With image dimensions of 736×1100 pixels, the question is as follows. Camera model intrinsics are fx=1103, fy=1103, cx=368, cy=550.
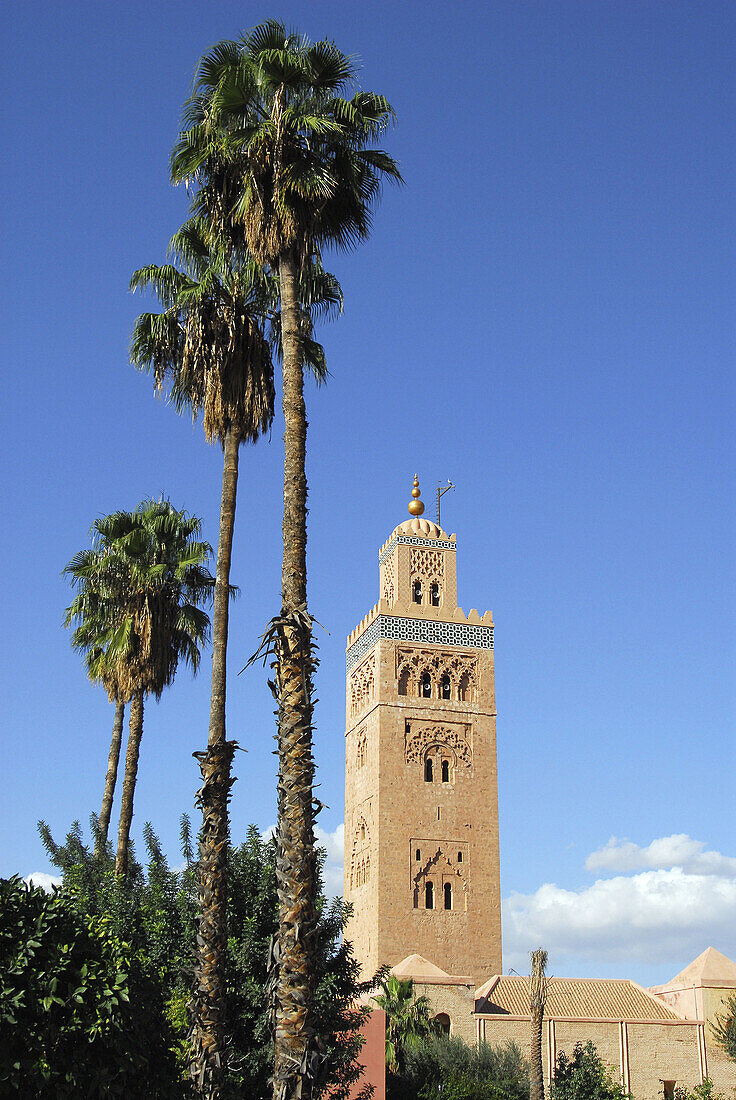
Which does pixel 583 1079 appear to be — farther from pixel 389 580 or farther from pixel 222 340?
pixel 222 340

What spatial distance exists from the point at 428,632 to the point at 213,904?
98.3 feet

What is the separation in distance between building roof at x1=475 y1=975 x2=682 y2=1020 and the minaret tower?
3506mm

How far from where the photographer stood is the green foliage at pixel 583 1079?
2961 centimetres

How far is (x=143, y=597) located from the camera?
22.6m

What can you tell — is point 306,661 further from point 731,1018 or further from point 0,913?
point 731,1018

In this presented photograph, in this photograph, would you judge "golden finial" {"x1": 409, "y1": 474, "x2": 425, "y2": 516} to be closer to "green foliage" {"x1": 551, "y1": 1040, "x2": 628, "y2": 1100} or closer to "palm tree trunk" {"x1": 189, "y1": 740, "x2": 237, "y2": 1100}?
"green foliage" {"x1": 551, "y1": 1040, "x2": 628, "y2": 1100}

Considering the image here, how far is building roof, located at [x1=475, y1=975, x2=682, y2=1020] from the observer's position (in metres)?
34.0

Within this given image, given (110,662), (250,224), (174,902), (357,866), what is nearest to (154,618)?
(110,662)

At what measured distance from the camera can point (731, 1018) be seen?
3378 cm

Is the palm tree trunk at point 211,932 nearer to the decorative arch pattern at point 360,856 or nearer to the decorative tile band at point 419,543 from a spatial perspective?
the decorative arch pattern at point 360,856

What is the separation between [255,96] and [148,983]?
11206 mm

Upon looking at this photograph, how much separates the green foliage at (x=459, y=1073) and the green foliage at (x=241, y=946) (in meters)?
10.1

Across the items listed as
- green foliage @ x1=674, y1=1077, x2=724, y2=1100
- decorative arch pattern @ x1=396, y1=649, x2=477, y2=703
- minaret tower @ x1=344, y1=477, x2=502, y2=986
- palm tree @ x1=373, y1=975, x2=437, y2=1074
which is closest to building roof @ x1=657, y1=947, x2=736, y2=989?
green foliage @ x1=674, y1=1077, x2=724, y2=1100

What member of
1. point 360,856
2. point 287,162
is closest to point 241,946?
point 287,162
